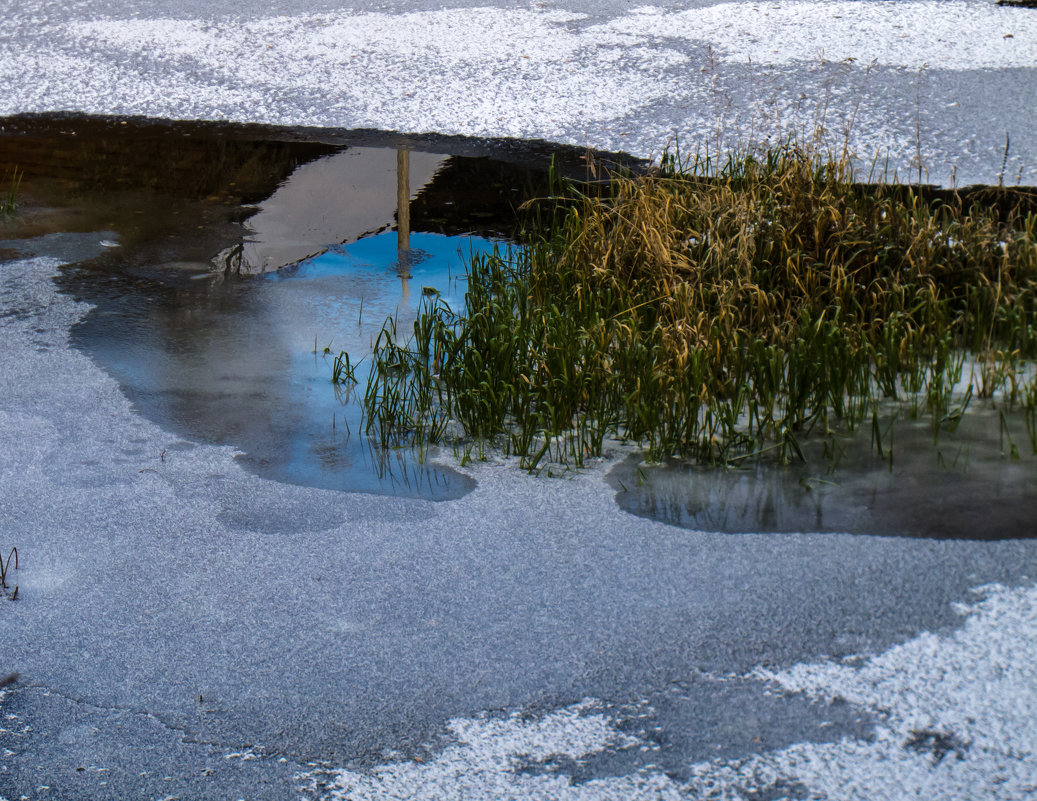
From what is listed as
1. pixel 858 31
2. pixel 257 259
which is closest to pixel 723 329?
pixel 257 259

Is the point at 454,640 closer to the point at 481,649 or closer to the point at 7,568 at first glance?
the point at 481,649

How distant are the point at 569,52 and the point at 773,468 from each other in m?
5.07

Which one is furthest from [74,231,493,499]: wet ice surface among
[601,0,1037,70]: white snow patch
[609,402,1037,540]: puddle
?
[601,0,1037,70]: white snow patch

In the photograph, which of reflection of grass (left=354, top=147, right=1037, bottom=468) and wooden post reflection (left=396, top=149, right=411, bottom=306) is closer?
reflection of grass (left=354, top=147, right=1037, bottom=468)

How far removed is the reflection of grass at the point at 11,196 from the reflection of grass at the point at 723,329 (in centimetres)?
249

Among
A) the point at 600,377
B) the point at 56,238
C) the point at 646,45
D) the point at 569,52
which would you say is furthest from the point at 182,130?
the point at 600,377

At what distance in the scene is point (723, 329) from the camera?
3.80 meters

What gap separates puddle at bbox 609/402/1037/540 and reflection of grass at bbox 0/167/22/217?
380cm

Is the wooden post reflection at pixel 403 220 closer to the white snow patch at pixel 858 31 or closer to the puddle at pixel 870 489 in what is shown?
the puddle at pixel 870 489

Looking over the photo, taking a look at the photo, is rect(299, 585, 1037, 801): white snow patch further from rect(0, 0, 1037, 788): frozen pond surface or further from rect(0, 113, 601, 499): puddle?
rect(0, 113, 601, 499): puddle

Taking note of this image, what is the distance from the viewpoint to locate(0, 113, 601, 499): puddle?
351cm

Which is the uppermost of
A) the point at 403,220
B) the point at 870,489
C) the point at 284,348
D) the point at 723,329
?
the point at 403,220

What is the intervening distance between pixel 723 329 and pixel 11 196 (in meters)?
3.81

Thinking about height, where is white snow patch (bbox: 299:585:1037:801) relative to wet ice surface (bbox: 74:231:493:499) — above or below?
below
